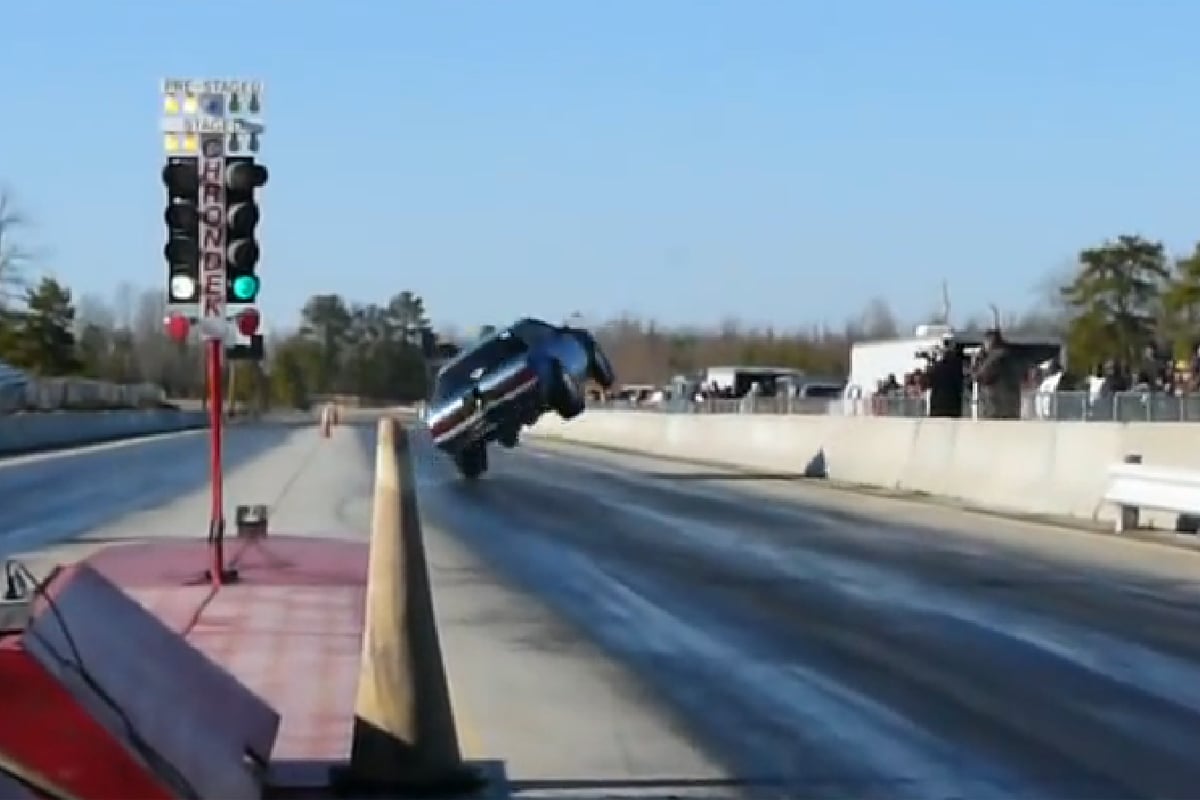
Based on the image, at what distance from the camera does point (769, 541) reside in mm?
24875

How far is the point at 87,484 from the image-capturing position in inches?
1580

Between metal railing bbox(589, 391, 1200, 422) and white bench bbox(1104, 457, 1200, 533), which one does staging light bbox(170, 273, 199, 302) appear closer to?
white bench bbox(1104, 457, 1200, 533)

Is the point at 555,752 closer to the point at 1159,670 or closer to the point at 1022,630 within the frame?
the point at 1159,670

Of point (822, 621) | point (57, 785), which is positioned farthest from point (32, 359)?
point (57, 785)

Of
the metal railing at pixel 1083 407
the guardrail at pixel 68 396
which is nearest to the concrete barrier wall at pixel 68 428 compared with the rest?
the guardrail at pixel 68 396

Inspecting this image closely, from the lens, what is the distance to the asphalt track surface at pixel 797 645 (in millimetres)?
10562

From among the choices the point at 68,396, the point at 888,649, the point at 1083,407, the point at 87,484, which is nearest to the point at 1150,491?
the point at 888,649

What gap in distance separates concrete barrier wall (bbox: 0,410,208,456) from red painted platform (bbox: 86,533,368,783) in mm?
39649

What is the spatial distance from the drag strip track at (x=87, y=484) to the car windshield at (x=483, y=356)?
492cm

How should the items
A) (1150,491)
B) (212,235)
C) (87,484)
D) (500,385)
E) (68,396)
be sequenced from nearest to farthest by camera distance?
(212,235) → (1150,491) → (87,484) → (500,385) → (68,396)

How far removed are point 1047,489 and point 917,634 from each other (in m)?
13.8

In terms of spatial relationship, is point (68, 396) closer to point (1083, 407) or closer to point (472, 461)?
point (472, 461)

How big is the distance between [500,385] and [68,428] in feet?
124

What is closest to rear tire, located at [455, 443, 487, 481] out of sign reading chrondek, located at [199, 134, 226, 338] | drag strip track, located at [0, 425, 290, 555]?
drag strip track, located at [0, 425, 290, 555]
